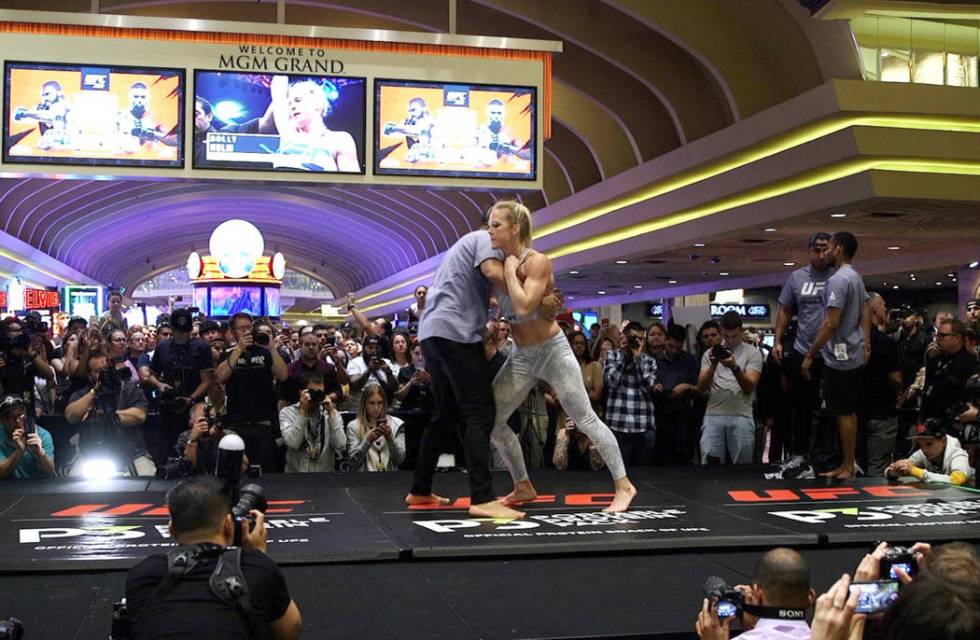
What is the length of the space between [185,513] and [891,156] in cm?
981

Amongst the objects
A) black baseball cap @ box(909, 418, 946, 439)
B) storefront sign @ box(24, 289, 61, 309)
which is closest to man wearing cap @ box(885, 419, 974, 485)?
black baseball cap @ box(909, 418, 946, 439)

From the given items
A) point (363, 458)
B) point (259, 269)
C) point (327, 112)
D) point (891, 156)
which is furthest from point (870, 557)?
point (259, 269)

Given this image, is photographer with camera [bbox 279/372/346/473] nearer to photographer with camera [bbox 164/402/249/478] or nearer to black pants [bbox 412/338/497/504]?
photographer with camera [bbox 164/402/249/478]

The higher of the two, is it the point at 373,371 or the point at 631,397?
the point at 373,371

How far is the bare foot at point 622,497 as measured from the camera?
206 inches

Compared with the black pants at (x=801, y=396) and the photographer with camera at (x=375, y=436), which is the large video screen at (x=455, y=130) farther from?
the black pants at (x=801, y=396)

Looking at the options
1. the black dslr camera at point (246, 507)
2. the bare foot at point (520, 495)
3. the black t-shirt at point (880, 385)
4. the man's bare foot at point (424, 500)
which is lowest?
the man's bare foot at point (424, 500)

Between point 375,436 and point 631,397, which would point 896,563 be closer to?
point 631,397

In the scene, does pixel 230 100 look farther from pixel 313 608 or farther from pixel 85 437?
pixel 313 608

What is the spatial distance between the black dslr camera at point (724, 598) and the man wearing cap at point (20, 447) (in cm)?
516

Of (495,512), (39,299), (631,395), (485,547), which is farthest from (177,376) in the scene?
(39,299)

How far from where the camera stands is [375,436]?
764cm

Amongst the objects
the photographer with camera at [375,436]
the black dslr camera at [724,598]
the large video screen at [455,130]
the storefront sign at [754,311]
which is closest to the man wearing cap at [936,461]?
the photographer with camera at [375,436]

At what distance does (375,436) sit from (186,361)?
154 centimetres
